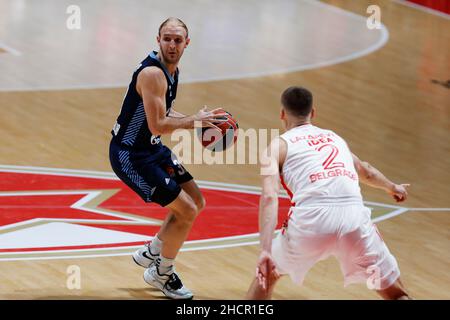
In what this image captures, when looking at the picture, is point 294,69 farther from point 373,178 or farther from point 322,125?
point 373,178

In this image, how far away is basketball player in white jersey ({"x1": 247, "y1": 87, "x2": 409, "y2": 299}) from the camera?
6871mm

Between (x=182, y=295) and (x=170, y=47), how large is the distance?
1.92 meters

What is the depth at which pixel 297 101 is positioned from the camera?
7035 millimetres

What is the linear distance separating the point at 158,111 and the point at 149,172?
54 cm

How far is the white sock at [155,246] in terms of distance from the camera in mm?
8688

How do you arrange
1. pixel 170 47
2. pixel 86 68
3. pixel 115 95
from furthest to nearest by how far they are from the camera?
pixel 86 68 < pixel 115 95 < pixel 170 47

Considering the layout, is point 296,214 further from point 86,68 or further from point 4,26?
point 4,26

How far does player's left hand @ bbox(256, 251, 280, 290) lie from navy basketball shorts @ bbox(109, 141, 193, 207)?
1964mm

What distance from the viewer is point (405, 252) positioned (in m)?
9.88

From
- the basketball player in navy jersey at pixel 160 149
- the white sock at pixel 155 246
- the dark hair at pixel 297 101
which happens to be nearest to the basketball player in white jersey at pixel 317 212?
the dark hair at pixel 297 101

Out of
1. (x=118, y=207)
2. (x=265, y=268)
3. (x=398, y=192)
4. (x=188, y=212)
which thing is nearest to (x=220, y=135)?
(x=188, y=212)

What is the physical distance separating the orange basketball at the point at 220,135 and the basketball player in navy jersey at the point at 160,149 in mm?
104

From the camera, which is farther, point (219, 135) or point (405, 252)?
point (405, 252)

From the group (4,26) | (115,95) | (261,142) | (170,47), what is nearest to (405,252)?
(170,47)
